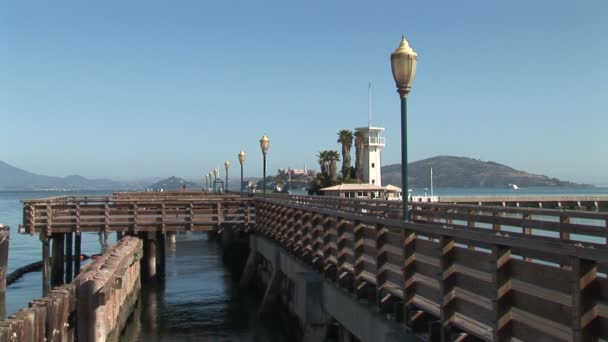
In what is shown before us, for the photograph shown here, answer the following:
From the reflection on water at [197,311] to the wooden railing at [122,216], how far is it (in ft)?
8.55

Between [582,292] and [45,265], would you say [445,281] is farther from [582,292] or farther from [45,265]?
[45,265]

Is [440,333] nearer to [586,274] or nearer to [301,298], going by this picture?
[586,274]

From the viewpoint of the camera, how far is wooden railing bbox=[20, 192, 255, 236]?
25781 millimetres

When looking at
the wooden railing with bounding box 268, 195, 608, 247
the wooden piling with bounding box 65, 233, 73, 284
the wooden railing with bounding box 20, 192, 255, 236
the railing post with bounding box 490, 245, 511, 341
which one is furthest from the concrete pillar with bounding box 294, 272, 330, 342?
the wooden piling with bounding box 65, 233, 73, 284

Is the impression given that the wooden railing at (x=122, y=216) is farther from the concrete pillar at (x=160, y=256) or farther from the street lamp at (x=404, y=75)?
the street lamp at (x=404, y=75)

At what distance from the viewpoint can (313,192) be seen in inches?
3492

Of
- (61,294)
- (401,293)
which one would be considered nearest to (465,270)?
(401,293)

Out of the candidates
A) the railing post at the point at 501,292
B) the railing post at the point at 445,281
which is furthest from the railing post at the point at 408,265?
the railing post at the point at 501,292

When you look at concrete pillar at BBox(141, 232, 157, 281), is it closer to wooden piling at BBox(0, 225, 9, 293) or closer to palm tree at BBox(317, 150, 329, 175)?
wooden piling at BBox(0, 225, 9, 293)

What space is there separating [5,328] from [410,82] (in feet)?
20.1

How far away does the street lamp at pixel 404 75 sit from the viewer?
8906 millimetres

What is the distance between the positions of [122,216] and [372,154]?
2236 inches

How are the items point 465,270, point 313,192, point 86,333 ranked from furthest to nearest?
1. point 313,192
2. point 86,333
3. point 465,270

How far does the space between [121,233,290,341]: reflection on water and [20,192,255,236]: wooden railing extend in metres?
2.61
